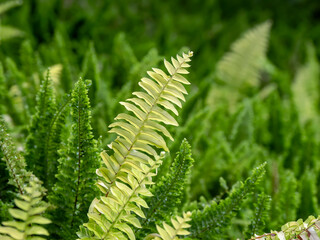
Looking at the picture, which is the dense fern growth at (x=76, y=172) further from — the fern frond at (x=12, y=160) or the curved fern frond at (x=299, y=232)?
the curved fern frond at (x=299, y=232)

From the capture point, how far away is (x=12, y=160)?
637mm

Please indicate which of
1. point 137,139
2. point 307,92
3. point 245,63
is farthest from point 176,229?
point 307,92

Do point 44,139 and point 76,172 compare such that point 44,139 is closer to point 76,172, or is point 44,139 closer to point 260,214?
point 76,172

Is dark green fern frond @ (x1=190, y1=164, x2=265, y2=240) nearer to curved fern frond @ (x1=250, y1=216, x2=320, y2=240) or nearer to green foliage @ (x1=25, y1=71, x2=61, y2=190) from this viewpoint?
curved fern frond @ (x1=250, y1=216, x2=320, y2=240)

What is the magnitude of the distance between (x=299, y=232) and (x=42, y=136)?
52 cm

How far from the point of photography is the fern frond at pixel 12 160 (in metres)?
0.63

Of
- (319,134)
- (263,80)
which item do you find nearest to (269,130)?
(319,134)

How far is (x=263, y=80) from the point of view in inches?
105

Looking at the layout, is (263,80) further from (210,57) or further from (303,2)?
(303,2)

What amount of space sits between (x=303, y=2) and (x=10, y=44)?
280 centimetres

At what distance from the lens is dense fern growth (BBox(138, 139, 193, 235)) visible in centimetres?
67

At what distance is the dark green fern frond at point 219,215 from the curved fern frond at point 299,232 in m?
0.13

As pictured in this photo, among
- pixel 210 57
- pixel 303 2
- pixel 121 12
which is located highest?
pixel 303 2

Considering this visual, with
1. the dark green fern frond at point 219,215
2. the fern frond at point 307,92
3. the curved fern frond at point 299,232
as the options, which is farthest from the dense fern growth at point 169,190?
the fern frond at point 307,92
